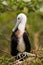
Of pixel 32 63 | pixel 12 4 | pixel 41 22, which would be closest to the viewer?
pixel 32 63

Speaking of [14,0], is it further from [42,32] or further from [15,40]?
[42,32]

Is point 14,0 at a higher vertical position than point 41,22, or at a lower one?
higher

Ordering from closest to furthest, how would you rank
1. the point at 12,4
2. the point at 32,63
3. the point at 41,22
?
the point at 32,63, the point at 12,4, the point at 41,22

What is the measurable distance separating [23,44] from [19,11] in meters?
0.57

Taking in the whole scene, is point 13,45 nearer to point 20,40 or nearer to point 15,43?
point 15,43

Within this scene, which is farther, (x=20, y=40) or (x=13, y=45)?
(x=13, y=45)

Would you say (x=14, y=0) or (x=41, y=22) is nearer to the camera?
(x=14, y=0)

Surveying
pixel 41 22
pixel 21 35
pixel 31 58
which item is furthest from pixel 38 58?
pixel 41 22

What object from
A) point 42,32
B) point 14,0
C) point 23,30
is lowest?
point 42,32

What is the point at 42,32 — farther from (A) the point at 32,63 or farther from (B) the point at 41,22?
(A) the point at 32,63

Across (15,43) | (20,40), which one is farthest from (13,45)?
(20,40)

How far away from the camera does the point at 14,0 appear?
25.2 ft

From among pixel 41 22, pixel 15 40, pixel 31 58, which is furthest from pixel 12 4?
pixel 41 22

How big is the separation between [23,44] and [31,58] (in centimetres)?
133
